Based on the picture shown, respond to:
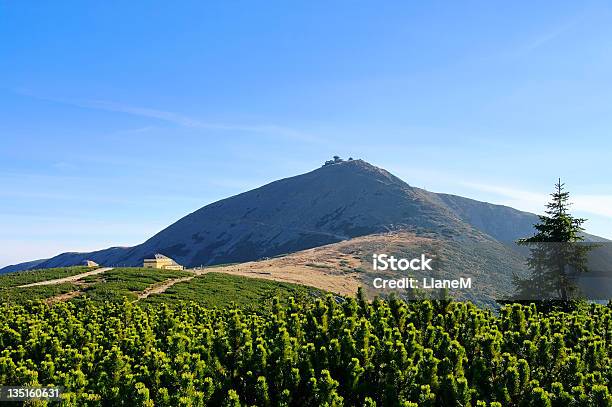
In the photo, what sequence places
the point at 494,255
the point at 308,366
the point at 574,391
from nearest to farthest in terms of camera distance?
the point at 574,391, the point at 308,366, the point at 494,255

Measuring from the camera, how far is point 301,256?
139750 mm

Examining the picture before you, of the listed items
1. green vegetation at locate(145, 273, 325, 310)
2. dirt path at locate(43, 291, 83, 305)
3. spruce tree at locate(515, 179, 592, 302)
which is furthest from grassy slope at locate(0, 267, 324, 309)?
spruce tree at locate(515, 179, 592, 302)

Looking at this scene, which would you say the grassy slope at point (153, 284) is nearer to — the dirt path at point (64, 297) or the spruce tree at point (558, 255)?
the dirt path at point (64, 297)

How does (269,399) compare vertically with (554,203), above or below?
below

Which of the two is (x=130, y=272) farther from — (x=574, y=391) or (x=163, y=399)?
(x=574, y=391)

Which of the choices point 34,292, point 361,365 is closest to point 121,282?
point 34,292

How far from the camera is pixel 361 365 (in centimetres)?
1378

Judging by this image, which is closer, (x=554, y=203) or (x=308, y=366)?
(x=308, y=366)

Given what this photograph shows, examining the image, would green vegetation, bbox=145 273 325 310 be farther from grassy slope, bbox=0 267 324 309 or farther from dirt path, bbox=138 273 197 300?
dirt path, bbox=138 273 197 300

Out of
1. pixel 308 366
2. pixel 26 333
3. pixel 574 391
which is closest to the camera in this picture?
pixel 574 391

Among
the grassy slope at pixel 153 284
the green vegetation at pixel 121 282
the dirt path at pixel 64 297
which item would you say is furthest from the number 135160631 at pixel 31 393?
the dirt path at pixel 64 297

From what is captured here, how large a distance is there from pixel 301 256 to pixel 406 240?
147 feet

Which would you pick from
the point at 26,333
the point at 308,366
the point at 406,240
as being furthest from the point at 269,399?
the point at 406,240

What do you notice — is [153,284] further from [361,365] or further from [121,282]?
[361,365]
